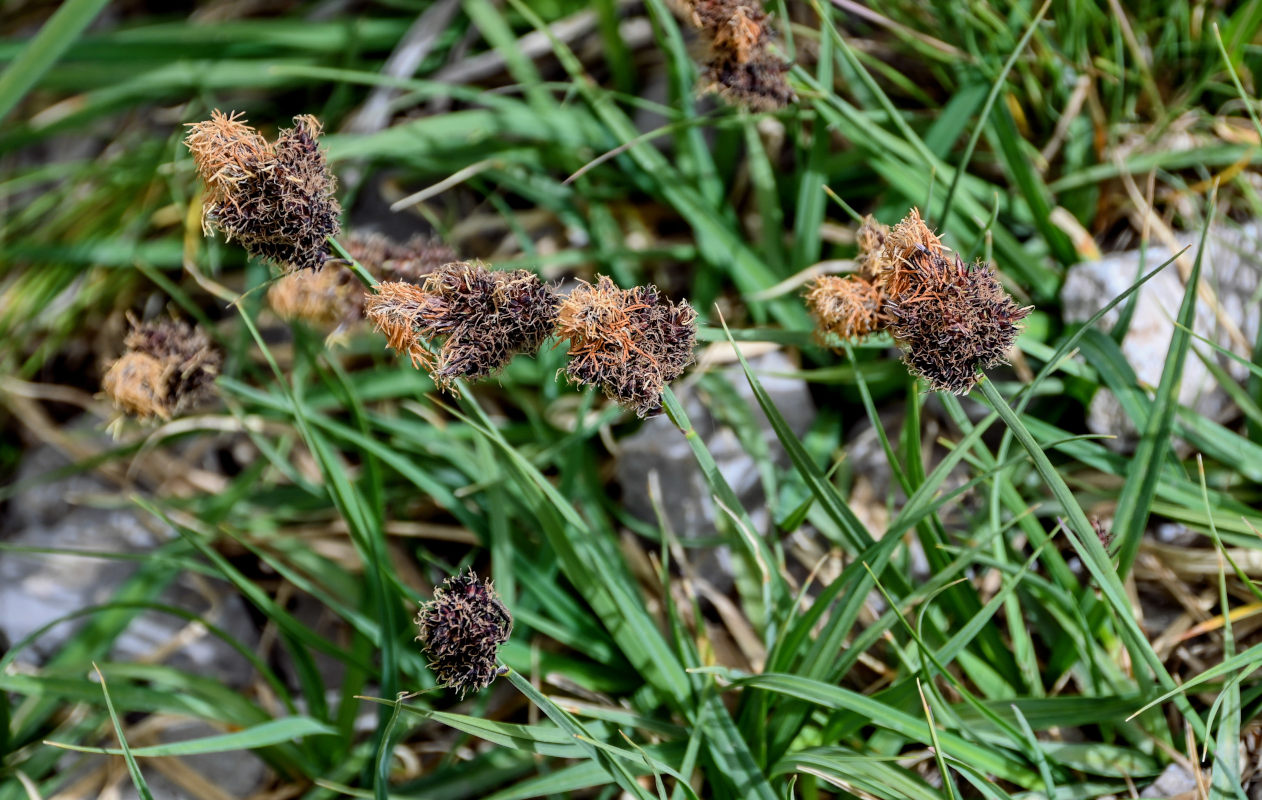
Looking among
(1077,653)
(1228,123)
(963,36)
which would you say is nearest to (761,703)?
(1077,653)

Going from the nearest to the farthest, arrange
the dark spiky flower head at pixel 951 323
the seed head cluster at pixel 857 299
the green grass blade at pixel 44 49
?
the dark spiky flower head at pixel 951 323, the seed head cluster at pixel 857 299, the green grass blade at pixel 44 49

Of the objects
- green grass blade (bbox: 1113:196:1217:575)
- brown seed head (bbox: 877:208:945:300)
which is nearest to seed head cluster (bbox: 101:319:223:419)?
brown seed head (bbox: 877:208:945:300)

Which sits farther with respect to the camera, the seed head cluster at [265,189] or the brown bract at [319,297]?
the brown bract at [319,297]

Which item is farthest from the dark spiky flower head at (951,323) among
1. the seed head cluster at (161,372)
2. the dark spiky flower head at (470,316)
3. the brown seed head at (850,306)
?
the seed head cluster at (161,372)

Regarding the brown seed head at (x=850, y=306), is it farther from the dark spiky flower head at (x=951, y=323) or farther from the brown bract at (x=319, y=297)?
the brown bract at (x=319, y=297)

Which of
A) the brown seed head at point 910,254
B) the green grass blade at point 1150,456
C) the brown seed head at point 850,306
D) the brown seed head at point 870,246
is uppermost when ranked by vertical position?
the brown seed head at point 910,254

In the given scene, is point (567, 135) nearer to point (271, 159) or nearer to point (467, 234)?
point (467, 234)

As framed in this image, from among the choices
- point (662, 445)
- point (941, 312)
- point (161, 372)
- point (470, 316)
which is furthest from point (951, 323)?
point (161, 372)
